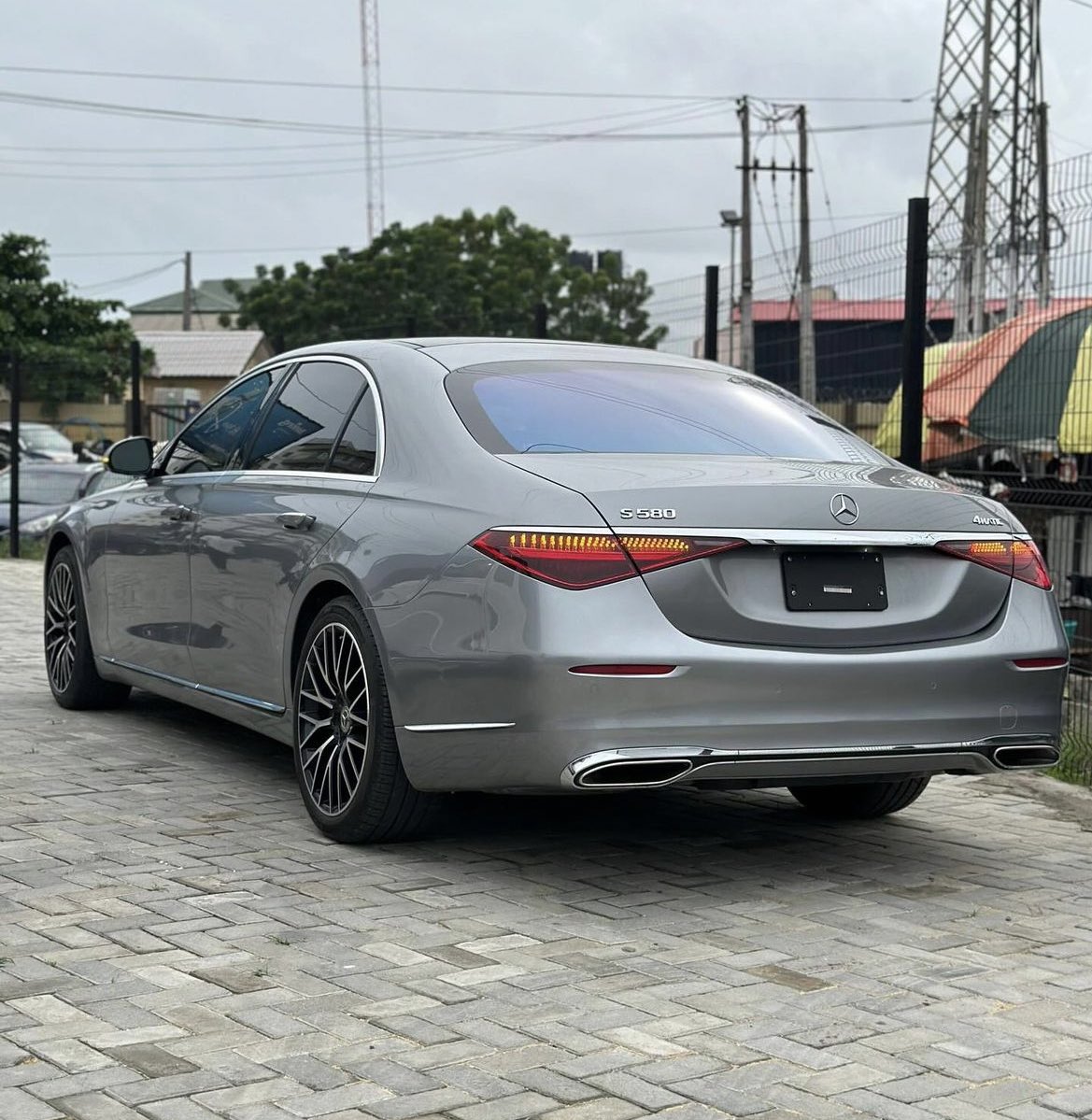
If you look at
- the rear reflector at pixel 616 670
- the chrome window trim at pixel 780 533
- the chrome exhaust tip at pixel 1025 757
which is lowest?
the chrome exhaust tip at pixel 1025 757

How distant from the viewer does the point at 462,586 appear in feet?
16.9

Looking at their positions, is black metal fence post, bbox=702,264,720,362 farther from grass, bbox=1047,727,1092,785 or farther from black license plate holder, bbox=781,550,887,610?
black license plate holder, bbox=781,550,887,610

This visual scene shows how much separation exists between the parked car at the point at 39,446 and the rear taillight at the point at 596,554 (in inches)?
977

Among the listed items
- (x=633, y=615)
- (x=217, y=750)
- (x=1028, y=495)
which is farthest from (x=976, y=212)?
(x=633, y=615)

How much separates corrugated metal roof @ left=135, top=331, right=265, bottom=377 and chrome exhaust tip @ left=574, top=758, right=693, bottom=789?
5553cm

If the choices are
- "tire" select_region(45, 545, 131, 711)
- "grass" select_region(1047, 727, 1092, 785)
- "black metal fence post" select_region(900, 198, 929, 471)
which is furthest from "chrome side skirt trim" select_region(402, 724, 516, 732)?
"black metal fence post" select_region(900, 198, 929, 471)

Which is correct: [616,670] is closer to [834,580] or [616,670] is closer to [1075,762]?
[834,580]

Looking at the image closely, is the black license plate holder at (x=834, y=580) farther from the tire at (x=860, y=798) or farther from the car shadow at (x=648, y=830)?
the tire at (x=860, y=798)

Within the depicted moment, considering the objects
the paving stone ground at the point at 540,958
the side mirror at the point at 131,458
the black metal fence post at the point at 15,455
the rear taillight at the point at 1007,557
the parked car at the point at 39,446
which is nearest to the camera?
the paving stone ground at the point at 540,958

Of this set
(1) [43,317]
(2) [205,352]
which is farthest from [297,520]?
(2) [205,352]

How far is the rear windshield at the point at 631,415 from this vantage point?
5570 millimetres

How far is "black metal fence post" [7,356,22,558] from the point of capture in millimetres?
20078

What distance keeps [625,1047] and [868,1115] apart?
58 cm

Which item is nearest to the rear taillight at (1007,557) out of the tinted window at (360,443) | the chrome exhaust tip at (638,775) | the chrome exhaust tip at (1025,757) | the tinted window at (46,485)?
the chrome exhaust tip at (1025,757)
